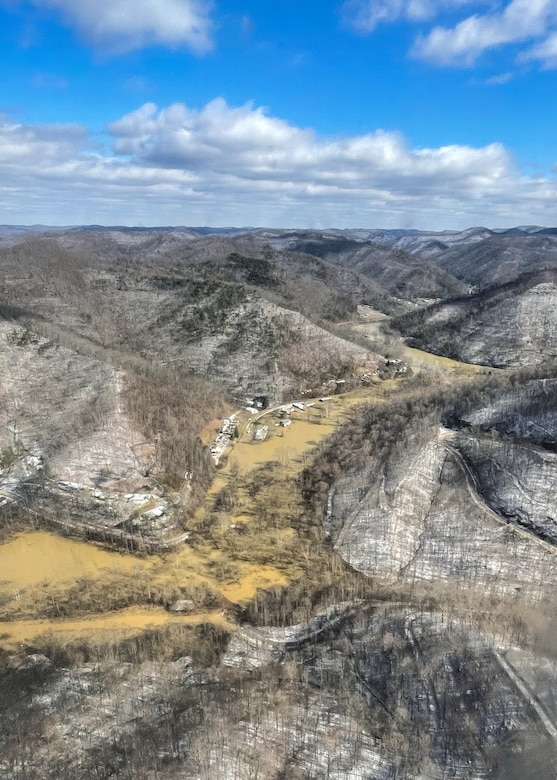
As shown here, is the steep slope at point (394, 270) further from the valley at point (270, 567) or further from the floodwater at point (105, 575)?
the floodwater at point (105, 575)

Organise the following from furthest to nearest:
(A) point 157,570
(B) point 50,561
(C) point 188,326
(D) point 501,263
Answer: (D) point 501,263
(C) point 188,326
(B) point 50,561
(A) point 157,570

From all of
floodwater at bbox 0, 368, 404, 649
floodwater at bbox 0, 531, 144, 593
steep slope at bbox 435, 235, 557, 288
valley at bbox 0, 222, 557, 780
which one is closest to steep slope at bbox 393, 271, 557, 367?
valley at bbox 0, 222, 557, 780

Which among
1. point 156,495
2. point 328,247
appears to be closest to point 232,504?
point 156,495

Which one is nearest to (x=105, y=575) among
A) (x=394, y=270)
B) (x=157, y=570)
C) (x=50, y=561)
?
(x=157, y=570)

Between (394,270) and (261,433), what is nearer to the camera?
(261,433)

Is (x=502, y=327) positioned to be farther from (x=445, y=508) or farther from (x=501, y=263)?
(x=501, y=263)

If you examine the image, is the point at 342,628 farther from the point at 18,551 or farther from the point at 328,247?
the point at 328,247

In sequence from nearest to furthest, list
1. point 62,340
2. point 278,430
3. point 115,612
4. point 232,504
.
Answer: point 115,612 → point 232,504 → point 278,430 → point 62,340

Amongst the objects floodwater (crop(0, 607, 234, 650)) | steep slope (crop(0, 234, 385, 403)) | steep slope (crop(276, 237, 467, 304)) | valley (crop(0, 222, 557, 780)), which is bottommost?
floodwater (crop(0, 607, 234, 650))

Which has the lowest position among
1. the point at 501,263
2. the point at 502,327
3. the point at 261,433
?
the point at 261,433

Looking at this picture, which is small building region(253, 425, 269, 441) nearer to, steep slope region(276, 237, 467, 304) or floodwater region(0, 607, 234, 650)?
floodwater region(0, 607, 234, 650)

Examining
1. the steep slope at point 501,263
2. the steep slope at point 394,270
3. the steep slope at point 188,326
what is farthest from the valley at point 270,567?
the steep slope at point 501,263
